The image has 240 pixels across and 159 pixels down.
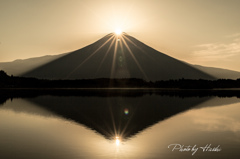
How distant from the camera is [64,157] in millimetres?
15445

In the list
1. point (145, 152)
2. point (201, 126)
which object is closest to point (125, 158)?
point (145, 152)

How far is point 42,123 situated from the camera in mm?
29141

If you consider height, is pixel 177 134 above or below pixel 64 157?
above

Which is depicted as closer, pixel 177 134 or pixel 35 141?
pixel 35 141

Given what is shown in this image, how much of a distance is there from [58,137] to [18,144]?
339 centimetres

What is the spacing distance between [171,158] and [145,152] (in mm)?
1875

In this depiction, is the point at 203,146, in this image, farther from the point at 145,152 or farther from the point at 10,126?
the point at 10,126

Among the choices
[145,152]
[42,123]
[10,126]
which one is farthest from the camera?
[42,123]

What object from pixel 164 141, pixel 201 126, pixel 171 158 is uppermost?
pixel 201 126

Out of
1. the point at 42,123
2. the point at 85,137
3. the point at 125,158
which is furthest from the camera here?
the point at 42,123

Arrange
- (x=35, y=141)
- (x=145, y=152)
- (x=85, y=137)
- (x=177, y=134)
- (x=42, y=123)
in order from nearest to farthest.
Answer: (x=145, y=152)
(x=35, y=141)
(x=85, y=137)
(x=177, y=134)
(x=42, y=123)

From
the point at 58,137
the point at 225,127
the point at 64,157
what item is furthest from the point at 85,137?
the point at 225,127

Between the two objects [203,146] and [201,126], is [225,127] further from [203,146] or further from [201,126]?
[203,146]

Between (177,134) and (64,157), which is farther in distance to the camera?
(177,134)
